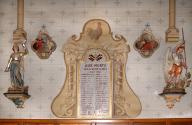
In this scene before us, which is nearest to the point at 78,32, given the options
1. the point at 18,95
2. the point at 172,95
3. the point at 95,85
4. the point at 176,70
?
the point at 95,85

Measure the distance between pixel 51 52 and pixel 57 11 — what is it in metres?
1.06

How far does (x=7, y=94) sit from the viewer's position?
12.3 meters

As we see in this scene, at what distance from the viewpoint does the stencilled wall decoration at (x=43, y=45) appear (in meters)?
12.5

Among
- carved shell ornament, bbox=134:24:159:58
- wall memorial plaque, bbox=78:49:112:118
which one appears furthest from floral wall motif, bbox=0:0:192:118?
wall memorial plaque, bbox=78:49:112:118

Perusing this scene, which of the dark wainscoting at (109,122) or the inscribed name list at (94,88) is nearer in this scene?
the dark wainscoting at (109,122)

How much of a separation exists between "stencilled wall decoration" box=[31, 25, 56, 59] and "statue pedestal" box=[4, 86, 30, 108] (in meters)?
0.93

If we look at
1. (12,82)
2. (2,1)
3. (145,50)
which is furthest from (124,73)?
(2,1)

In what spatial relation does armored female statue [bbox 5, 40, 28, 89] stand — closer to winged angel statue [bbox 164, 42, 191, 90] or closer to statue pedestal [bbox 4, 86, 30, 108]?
statue pedestal [bbox 4, 86, 30, 108]

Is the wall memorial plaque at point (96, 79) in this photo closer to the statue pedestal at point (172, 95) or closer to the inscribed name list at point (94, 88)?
the inscribed name list at point (94, 88)

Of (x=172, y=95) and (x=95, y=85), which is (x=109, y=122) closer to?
(x=95, y=85)

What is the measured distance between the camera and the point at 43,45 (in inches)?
496

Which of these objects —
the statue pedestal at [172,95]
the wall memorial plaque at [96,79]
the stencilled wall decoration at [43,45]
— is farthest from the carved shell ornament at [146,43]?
the stencilled wall decoration at [43,45]

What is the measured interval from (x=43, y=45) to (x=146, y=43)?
253 cm

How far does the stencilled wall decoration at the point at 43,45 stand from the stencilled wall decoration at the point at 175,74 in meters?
2.84
